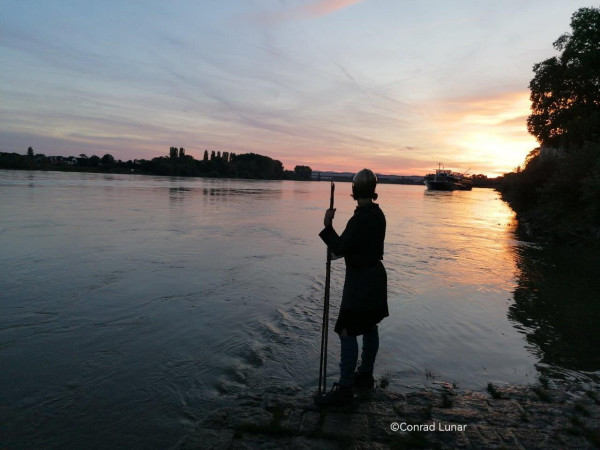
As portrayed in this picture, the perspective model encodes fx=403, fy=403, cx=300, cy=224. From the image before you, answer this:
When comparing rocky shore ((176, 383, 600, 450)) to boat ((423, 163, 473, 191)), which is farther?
boat ((423, 163, 473, 191))

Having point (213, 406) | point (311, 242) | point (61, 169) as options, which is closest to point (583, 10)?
point (311, 242)

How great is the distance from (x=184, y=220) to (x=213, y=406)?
73.8 ft

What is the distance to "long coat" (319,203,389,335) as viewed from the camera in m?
4.83

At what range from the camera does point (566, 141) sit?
36.8 meters

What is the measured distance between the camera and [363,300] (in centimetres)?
488

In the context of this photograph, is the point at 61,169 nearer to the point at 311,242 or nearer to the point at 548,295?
the point at 311,242

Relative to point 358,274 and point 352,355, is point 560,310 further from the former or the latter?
point 358,274

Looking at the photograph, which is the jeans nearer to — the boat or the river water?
the river water

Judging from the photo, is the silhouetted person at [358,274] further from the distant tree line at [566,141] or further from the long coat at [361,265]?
the distant tree line at [566,141]

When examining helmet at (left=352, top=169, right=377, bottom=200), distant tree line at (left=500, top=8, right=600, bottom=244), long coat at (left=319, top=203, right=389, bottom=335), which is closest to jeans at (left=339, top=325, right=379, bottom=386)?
long coat at (left=319, top=203, right=389, bottom=335)

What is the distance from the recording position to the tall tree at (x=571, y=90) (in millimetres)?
32750

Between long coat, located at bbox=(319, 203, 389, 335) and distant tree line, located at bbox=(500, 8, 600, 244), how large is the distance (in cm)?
2091

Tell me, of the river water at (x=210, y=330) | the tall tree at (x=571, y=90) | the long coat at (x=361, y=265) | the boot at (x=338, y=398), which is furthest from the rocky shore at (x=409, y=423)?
the tall tree at (x=571, y=90)

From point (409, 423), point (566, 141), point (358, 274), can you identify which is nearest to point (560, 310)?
point (409, 423)
